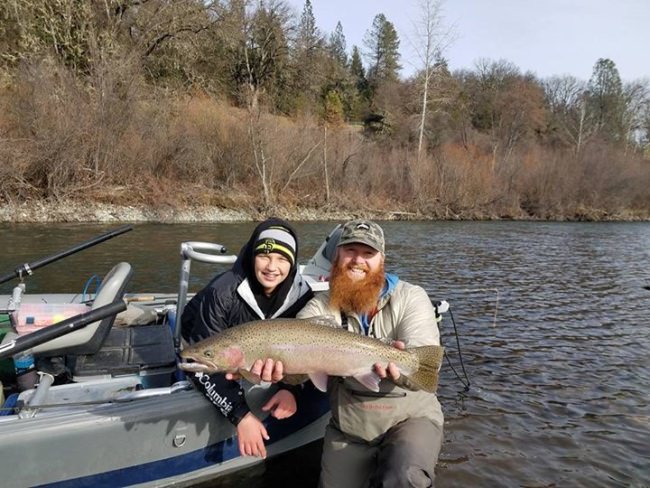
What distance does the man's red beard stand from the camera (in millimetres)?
3289

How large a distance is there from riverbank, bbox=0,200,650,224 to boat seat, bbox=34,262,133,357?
20.0 metres

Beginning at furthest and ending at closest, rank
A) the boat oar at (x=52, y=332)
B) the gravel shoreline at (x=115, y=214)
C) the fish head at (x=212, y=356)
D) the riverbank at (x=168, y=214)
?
the riverbank at (x=168, y=214), the gravel shoreline at (x=115, y=214), the boat oar at (x=52, y=332), the fish head at (x=212, y=356)

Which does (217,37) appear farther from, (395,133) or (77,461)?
(77,461)

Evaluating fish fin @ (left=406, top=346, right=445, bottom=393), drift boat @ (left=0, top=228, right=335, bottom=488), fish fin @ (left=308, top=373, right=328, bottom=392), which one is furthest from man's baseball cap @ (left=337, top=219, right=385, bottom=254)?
drift boat @ (left=0, top=228, right=335, bottom=488)

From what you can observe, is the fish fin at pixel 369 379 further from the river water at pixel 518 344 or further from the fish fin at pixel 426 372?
the river water at pixel 518 344

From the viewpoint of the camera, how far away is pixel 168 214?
2522 cm

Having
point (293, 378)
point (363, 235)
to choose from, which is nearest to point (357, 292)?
point (363, 235)

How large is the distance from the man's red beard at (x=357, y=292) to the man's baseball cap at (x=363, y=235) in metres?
0.17

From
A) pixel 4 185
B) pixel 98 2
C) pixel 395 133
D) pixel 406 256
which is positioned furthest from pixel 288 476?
pixel 395 133

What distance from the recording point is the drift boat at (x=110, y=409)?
3141 mm

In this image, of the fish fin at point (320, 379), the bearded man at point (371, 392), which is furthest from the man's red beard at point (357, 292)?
the fish fin at point (320, 379)

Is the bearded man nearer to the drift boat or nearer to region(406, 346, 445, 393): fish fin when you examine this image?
region(406, 346, 445, 393): fish fin

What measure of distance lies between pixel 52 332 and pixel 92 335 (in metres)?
0.82

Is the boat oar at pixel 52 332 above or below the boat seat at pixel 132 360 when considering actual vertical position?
above
